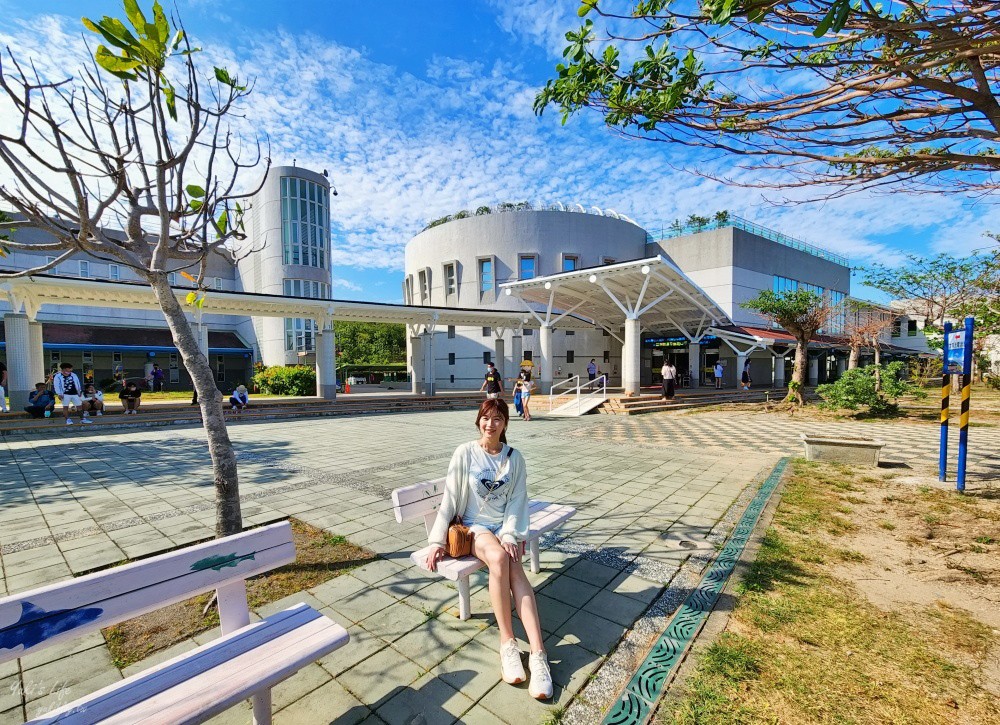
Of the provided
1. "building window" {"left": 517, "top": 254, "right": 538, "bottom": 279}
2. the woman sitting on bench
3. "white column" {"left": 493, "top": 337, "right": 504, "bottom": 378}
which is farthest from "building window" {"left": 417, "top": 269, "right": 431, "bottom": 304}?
the woman sitting on bench

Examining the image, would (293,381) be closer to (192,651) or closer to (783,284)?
(192,651)

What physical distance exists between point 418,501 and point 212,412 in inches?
71.0

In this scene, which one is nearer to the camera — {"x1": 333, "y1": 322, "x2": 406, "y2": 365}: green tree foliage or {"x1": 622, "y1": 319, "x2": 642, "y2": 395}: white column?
{"x1": 622, "y1": 319, "x2": 642, "y2": 395}: white column

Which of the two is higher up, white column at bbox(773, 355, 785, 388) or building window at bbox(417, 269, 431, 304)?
building window at bbox(417, 269, 431, 304)

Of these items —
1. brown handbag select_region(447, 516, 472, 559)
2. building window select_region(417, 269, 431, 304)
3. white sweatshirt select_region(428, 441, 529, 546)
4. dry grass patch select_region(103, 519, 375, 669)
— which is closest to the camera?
dry grass patch select_region(103, 519, 375, 669)

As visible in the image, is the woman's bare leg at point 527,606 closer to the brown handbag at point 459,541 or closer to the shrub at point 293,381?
the brown handbag at point 459,541

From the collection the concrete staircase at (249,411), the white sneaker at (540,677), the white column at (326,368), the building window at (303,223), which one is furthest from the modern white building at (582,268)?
the white sneaker at (540,677)

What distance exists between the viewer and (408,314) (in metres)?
20.4

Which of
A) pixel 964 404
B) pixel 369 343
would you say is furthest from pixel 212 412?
pixel 369 343

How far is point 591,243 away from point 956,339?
76.6 feet

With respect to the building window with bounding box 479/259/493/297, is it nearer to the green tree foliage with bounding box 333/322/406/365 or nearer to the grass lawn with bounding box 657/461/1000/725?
the green tree foliage with bounding box 333/322/406/365

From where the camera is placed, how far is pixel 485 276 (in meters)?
27.9

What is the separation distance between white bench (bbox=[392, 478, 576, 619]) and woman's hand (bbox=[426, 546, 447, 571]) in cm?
3

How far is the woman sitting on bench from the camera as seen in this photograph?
2.53 meters
